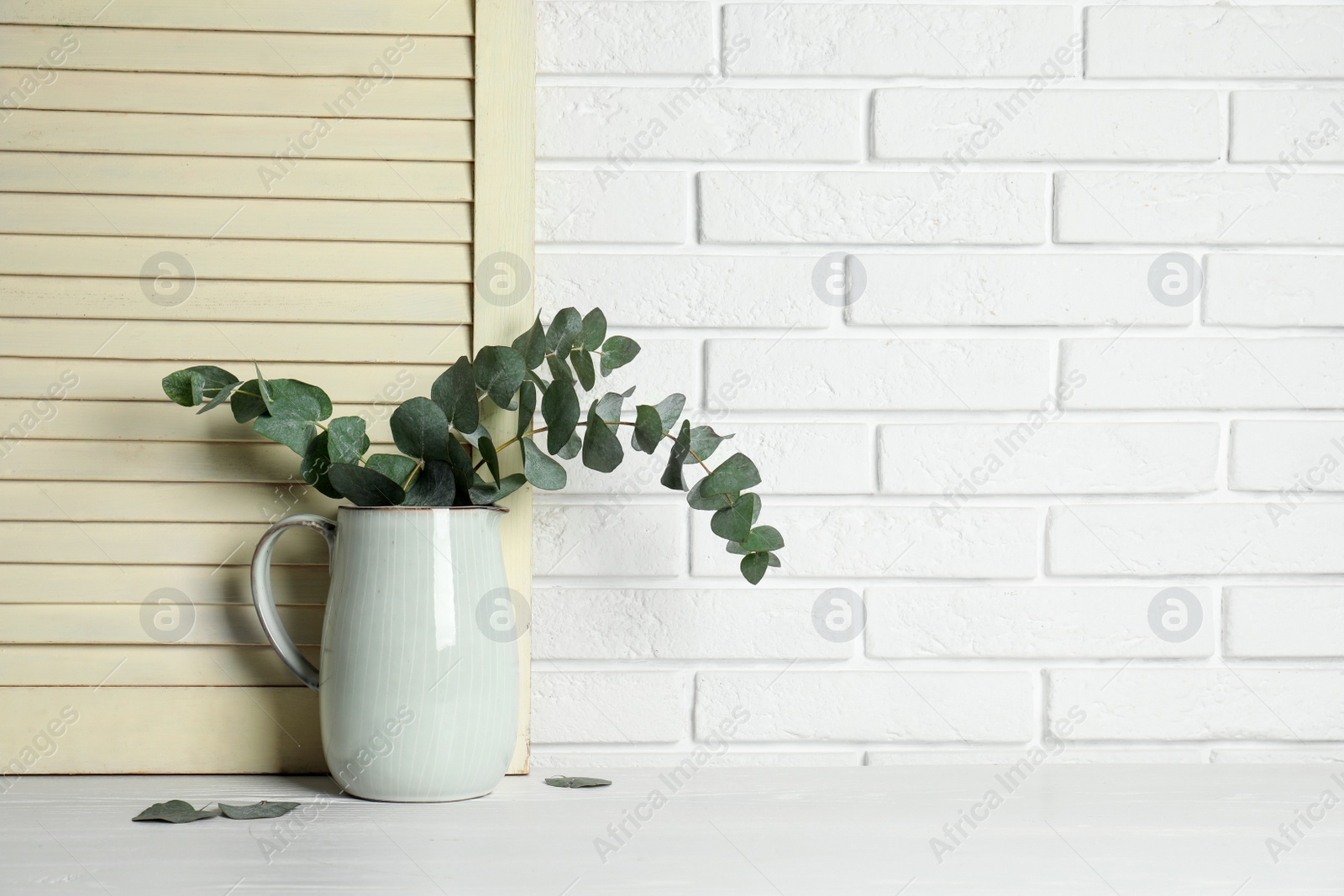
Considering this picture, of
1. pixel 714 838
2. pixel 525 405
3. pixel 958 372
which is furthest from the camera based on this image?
pixel 958 372

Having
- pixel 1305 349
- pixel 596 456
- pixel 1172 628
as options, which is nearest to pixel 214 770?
pixel 596 456

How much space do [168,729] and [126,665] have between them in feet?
0.21

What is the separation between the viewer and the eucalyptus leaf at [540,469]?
755 millimetres

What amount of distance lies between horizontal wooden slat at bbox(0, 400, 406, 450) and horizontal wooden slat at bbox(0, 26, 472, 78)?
0.94 feet

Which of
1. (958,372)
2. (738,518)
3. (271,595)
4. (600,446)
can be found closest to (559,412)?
(600,446)

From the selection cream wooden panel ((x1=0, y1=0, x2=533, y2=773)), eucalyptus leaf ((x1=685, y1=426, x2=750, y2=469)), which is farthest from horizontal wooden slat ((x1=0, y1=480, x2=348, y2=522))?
eucalyptus leaf ((x1=685, y1=426, x2=750, y2=469))

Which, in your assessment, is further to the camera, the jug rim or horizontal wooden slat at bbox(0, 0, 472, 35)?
horizontal wooden slat at bbox(0, 0, 472, 35)

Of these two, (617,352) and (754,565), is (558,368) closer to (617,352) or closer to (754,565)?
(617,352)

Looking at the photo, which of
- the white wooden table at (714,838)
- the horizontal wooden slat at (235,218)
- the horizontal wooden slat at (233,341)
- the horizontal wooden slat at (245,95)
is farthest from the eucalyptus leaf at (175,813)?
the horizontal wooden slat at (245,95)

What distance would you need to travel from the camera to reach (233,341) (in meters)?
0.83

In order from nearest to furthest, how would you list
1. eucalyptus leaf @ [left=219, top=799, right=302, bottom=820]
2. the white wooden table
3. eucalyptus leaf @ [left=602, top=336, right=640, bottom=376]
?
the white wooden table, eucalyptus leaf @ [left=219, top=799, right=302, bottom=820], eucalyptus leaf @ [left=602, top=336, right=640, bottom=376]

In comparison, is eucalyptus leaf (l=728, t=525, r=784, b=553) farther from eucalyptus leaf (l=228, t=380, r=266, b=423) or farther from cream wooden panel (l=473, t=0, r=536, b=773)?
eucalyptus leaf (l=228, t=380, r=266, b=423)

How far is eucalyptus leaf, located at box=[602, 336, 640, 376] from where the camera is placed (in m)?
0.79

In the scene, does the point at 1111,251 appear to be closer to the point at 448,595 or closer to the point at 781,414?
the point at 781,414
